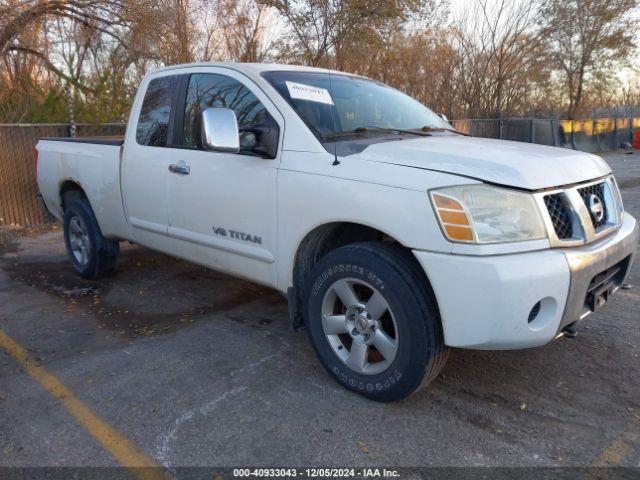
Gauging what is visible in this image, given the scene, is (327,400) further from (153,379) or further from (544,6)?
(544,6)

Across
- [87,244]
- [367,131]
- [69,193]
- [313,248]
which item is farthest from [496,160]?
[69,193]

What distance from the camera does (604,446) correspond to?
2658 mm

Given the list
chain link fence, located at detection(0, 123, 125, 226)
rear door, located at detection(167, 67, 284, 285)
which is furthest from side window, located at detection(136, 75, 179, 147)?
chain link fence, located at detection(0, 123, 125, 226)

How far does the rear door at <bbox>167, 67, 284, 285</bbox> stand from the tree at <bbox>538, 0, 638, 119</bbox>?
2137cm

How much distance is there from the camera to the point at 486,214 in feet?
8.65

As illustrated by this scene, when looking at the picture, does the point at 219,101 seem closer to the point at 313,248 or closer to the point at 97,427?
the point at 313,248

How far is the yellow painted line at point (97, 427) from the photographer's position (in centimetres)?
255

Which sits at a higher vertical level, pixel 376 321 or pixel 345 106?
pixel 345 106

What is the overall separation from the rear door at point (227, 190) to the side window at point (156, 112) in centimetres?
20

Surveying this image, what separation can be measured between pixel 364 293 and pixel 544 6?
71.0 ft

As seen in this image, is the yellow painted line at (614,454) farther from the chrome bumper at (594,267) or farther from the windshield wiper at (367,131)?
the windshield wiper at (367,131)

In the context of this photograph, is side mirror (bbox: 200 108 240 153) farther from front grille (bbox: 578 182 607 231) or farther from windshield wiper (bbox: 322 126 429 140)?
front grille (bbox: 578 182 607 231)

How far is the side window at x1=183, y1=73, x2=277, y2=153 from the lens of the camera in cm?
355

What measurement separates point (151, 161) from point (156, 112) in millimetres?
444
